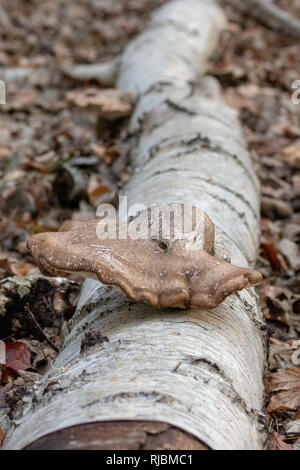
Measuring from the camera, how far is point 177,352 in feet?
5.75

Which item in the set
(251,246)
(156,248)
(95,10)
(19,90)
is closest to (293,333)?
(251,246)

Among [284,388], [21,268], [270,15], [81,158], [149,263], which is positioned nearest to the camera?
[149,263]

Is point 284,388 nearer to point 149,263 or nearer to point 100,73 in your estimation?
point 149,263

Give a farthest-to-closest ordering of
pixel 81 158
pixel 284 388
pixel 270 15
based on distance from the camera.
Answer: pixel 270 15, pixel 81 158, pixel 284 388

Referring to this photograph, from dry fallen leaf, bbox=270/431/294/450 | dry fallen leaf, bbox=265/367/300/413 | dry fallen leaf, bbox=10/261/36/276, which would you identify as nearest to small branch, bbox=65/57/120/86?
dry fallen leaf, bbox=10/261/36/276

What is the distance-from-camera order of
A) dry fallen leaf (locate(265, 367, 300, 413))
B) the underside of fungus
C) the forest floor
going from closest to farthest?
the underside of fungus
dry fallen leaf (locate(265, 367, 300, 413))
the forest floor

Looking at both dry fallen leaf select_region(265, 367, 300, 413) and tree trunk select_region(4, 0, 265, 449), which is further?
dry fallen leaf select_region(265, 367, 300, 413)

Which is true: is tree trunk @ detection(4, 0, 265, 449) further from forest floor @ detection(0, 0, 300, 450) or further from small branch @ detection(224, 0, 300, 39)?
small branch @ detection(224, 0, 300, 39)

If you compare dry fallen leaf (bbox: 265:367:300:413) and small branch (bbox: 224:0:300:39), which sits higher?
small branch (bbox: 224:0:300:39)

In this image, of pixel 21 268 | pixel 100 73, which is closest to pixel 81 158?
pixel 21 268

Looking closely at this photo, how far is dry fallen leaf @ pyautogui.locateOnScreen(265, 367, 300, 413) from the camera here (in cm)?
245

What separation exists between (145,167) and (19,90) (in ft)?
10.7

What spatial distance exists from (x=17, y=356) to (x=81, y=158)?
2.50 meters

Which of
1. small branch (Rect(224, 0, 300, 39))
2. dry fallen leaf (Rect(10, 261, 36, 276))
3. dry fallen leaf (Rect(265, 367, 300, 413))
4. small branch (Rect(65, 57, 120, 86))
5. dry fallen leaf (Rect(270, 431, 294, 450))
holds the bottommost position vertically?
dry fallen leaf (Rect(270, 431, 294, 450))
